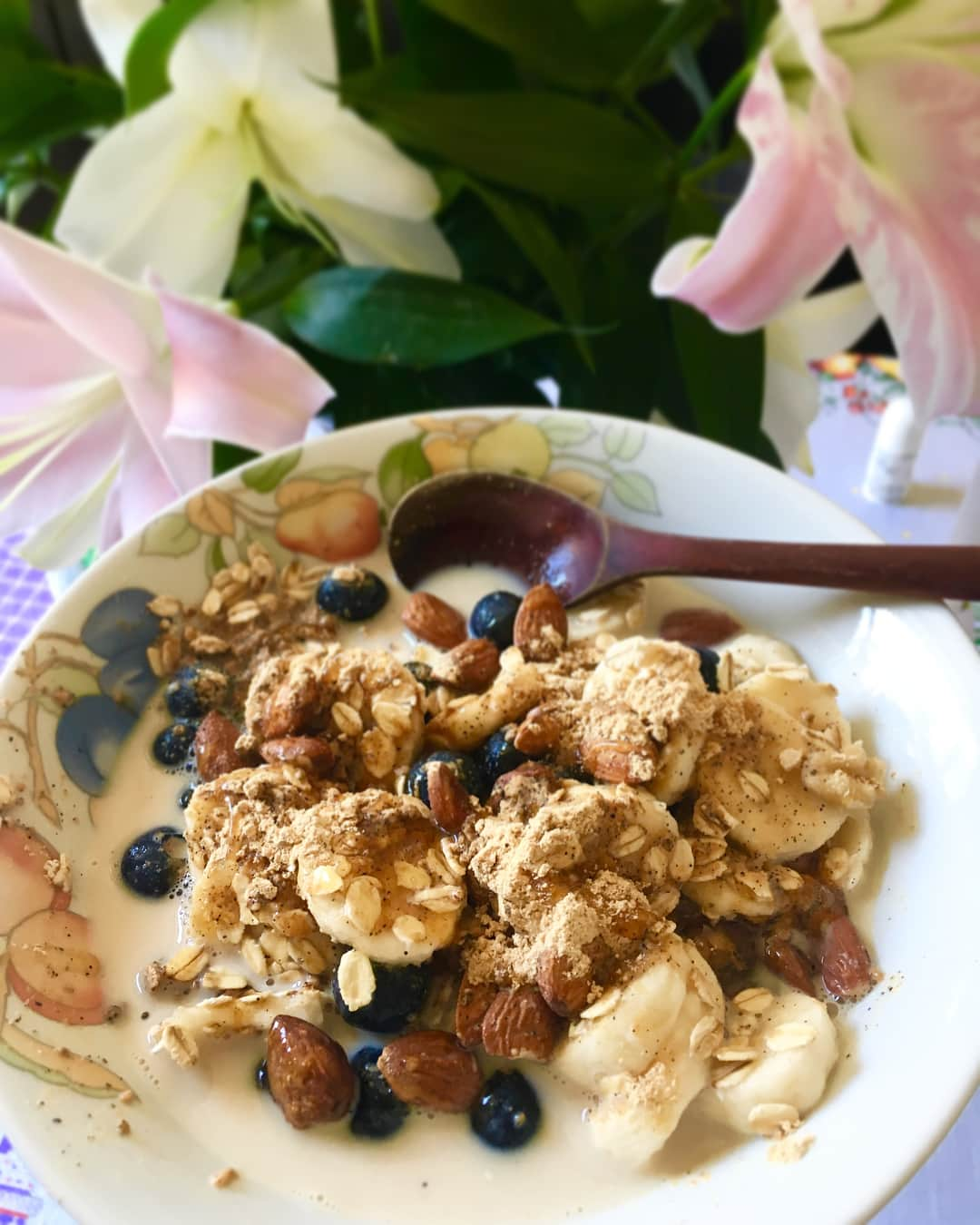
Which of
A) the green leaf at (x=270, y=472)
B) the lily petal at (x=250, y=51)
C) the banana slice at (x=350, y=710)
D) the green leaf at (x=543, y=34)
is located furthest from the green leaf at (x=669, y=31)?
the banana slice at (x=350, y=710)

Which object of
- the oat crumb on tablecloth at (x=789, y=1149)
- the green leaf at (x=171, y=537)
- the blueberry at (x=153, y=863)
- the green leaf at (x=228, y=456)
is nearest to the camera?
the oat crumb on tablecloth at (x=789, y=1149)

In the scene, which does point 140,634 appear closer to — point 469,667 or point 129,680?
point 129,680

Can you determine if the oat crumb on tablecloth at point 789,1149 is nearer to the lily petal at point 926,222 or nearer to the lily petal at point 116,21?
the lily petal at point 926,222

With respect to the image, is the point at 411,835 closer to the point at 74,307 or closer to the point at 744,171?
the point at 74,307

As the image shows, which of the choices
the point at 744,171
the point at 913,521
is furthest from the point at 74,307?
the point at 744,171

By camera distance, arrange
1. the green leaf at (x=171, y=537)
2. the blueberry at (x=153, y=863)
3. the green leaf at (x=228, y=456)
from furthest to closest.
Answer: the green leaf at (x=228, y=456)
the green leaf at (x=171, y=537)
the blueberry at (x=153, y=863)

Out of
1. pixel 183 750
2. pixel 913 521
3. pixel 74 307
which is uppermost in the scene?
pixel 74 307

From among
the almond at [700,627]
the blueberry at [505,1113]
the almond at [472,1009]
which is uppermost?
the almond at [472,1009]
